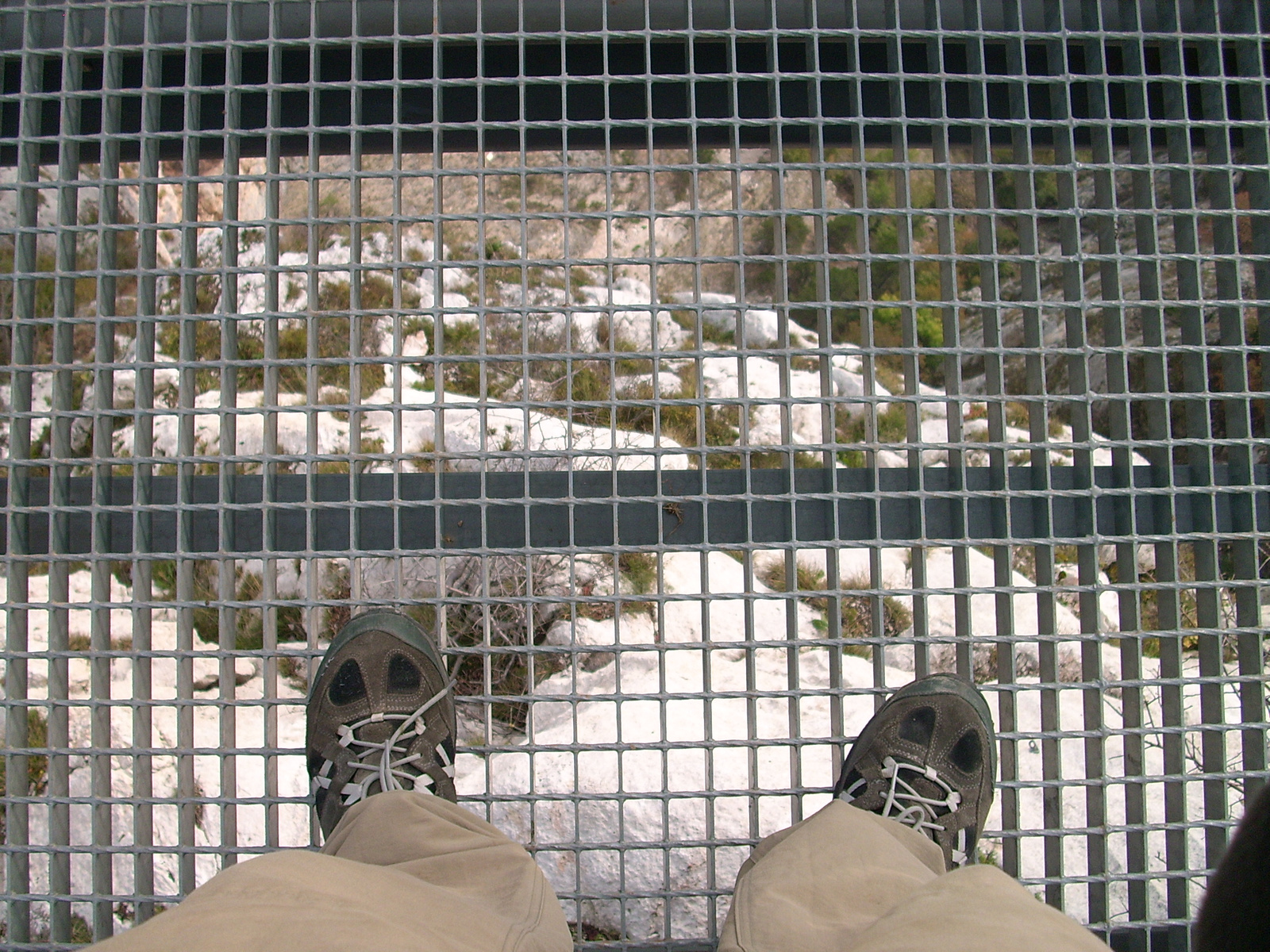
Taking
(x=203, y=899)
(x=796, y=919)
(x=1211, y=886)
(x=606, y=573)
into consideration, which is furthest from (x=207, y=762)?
(x=1211, y=886)

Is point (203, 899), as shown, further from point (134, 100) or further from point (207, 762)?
point (207, 762)

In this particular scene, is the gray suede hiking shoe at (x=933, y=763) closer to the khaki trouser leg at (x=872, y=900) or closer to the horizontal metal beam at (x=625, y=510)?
the khaki trouser leg at (x=872, y=900)

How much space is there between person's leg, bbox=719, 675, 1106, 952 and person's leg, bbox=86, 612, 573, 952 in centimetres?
40

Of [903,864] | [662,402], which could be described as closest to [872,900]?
[903,864]

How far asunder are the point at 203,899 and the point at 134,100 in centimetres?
194

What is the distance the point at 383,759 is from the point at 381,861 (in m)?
0.36

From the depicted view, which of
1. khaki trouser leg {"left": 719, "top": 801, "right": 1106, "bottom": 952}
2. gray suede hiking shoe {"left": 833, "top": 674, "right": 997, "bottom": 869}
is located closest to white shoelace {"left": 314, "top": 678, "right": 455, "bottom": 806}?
khaki trouser leg {"left": 719, "top": 801, "right": 1106, "bottom": 952}

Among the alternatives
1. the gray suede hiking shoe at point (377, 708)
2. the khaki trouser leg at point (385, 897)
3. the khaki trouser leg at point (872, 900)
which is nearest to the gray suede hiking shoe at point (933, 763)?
the khaki trouser leg at point (872, 900)

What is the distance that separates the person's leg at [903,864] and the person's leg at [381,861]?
40 cm

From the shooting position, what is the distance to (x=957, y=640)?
1644 mm

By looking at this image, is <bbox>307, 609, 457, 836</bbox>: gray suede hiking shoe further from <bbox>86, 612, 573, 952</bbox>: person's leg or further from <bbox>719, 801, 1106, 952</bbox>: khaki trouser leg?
<bbox>719, 801, 1106, 952</bbox>: khaki trouser leg

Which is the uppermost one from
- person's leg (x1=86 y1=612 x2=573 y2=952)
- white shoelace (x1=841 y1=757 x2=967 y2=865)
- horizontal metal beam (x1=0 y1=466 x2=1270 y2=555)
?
horizontal metal beam (x1=0 y1=466 x2=1270 y2=555)

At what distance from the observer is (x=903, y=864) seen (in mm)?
1433

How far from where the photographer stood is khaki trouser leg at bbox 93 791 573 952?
1039mm
